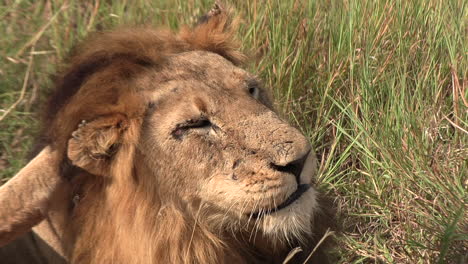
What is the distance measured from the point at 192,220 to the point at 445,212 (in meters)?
1.09

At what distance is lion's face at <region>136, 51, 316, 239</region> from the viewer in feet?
8.36

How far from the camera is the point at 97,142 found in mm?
2537

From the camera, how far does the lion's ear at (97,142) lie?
2488 millimetres

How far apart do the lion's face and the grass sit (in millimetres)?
716

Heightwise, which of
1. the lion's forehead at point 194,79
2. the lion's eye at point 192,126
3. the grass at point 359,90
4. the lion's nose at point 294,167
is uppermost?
the lion's forehead at point 194,79

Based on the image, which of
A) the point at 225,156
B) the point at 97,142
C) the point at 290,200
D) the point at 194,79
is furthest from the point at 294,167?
the point at 97,142

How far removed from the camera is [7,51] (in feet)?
14.9

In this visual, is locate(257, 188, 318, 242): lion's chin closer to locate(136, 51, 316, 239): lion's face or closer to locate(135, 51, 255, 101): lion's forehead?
locate(136, 51, 316, 239): lion's face

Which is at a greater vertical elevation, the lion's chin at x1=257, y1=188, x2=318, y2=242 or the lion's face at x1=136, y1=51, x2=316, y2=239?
the lion's face at x1=136, y1=51, x2=316, y2=239

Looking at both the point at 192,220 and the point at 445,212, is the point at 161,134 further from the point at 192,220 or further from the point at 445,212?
the point at 445,212

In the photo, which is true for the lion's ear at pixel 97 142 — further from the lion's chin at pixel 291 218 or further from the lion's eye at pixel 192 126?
the lion's chin at pixel 291 218

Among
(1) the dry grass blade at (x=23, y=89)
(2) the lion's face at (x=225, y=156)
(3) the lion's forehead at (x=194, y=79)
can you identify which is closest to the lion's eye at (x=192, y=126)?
(2) the lion's face at (x=225, y=156)

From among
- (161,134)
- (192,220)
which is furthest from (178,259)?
(161,134)

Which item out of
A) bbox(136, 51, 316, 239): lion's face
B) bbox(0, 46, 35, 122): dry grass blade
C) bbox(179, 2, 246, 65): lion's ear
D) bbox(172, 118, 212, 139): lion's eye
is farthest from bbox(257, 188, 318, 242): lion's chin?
bbox(0, 46, 35, 122): dry grass blade
